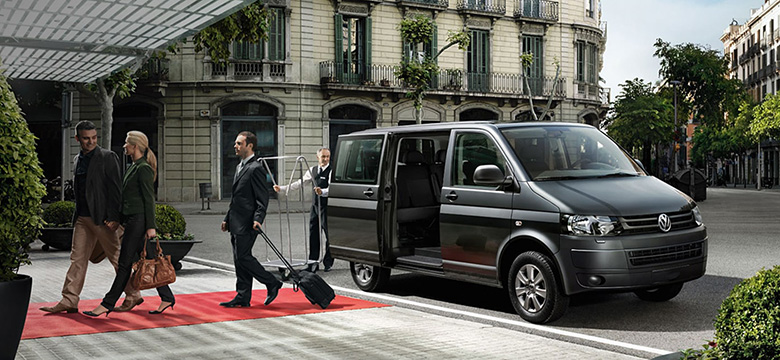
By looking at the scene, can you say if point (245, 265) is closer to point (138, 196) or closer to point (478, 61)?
point (138, 196)

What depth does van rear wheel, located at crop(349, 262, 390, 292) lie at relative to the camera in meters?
9.93

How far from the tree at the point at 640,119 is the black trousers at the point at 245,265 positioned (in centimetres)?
3507

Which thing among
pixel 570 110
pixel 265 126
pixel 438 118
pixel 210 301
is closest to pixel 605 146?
pixel 210 301

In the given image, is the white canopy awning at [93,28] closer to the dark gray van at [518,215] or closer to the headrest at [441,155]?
the dark gray van at [518,215]

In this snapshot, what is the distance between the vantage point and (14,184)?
221 inches

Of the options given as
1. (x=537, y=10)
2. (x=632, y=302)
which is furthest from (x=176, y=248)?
(x=537, y=10)

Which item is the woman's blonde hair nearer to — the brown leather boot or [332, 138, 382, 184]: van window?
the brown leather boot

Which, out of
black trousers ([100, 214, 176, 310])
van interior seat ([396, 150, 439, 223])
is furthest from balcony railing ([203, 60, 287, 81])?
black trousers ([100, 214, 176, 310])

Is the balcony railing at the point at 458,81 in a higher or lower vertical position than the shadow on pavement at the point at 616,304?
higher

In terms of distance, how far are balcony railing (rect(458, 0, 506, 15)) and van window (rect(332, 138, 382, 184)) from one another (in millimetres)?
29148

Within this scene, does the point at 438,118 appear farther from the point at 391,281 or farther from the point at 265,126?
the point at 391,281

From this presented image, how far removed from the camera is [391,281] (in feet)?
36.2

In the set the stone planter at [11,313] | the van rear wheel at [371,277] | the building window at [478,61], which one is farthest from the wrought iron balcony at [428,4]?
the stone planter at [11,313]

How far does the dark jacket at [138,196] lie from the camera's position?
8211 mm
